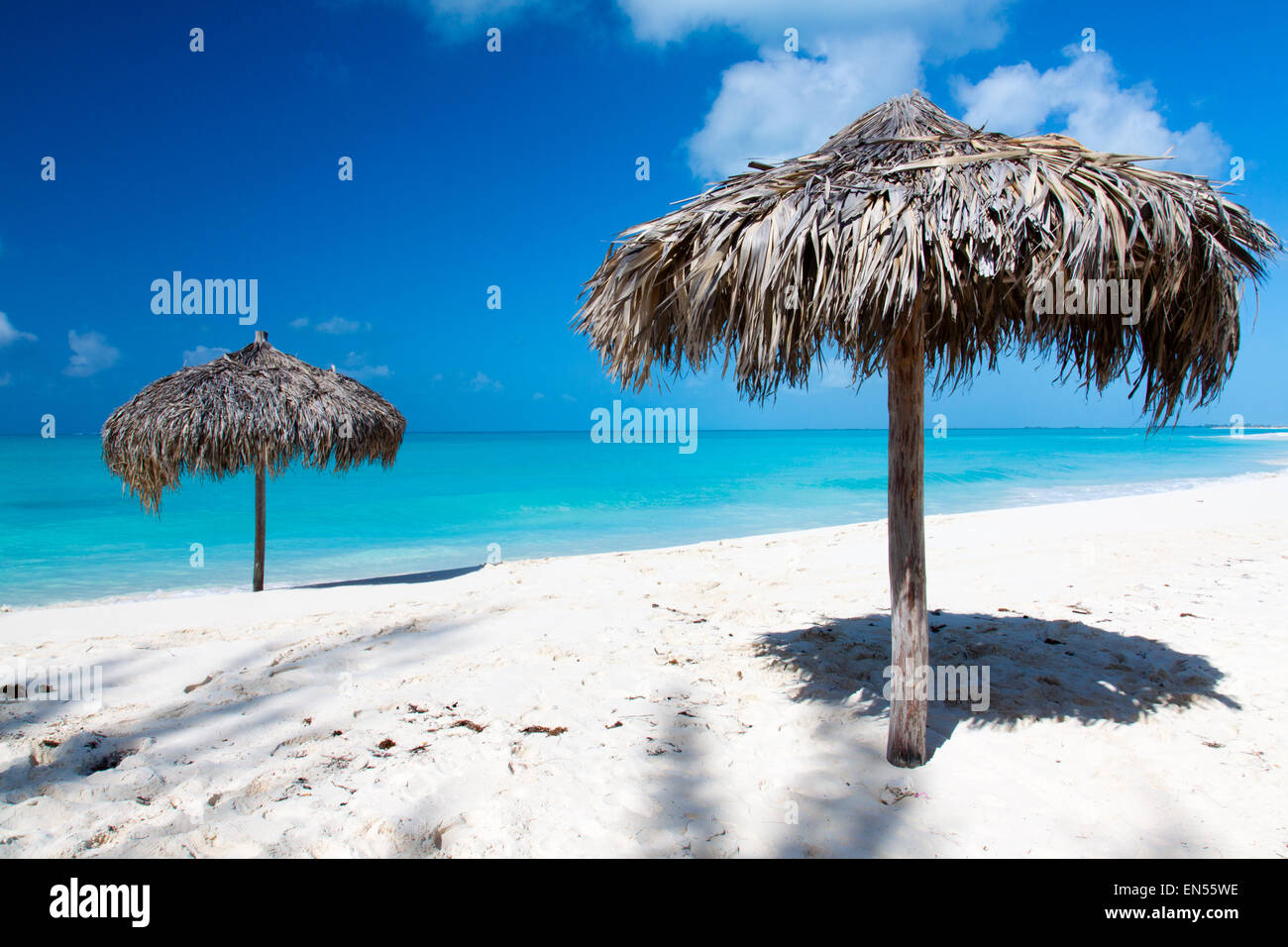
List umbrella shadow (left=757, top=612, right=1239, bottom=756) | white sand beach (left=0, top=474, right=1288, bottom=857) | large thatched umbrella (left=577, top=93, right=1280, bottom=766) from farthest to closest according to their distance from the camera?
1. umbrella shadow (left=757, top=612, right=1239, bottom=756)
2. white sand beach (left=0, top=474, right=1288, bottom=857)
3. large thatched umbrella (left=577, top=93, right=1280, bottom=766)

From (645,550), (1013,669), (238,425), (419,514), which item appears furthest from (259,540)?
(419,514)

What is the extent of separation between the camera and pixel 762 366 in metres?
2.21

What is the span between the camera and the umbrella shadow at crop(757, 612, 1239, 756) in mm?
3047

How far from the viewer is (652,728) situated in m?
2.98

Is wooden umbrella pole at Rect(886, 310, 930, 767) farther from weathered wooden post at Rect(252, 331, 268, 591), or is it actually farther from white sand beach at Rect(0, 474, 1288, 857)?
weathered wooden post at Rect(252, 331, 268, 591)

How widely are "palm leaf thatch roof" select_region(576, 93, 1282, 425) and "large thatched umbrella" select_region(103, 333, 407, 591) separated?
5081 millimetres

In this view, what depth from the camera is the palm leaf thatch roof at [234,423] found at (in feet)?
20.6

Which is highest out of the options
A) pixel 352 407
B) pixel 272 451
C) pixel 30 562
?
pixel 352 407

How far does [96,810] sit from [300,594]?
3.89m

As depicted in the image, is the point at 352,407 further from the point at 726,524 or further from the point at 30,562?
the point at 726,524

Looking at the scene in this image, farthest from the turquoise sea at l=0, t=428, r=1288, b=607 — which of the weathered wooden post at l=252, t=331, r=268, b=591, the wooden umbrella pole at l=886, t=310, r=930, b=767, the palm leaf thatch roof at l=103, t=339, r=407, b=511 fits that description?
the wooden umbrella pole at l=886, t=310, r=930, b=767

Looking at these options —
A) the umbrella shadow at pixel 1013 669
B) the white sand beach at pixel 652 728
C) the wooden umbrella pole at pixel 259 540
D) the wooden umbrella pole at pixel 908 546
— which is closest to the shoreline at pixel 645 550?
the wooden umbrella pole at pixel 259 540
